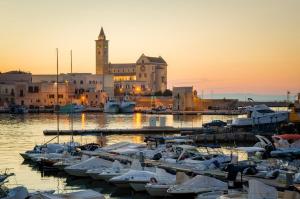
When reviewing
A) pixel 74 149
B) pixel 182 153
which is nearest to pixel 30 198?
pixel 182 153

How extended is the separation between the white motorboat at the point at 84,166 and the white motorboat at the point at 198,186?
7.17 meters

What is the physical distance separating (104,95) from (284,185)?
123 metres

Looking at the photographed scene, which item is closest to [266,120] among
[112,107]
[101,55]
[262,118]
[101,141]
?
[262,118]

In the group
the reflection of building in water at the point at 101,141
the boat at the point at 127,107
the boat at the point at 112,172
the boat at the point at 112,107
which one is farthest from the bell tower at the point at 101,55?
the boat at the point at 112,172

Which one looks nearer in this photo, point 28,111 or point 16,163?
point 16,163

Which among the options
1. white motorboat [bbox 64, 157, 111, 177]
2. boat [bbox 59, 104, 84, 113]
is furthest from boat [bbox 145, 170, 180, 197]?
boat [bbox 59, 104, 84, 113]

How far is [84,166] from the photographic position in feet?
93.4

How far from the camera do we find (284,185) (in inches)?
824

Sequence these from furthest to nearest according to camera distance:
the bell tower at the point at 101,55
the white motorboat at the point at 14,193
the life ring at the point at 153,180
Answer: the bell tower at the point at 101,55, the life ring at the point at 153,180, the white motorboat at the point at 14,193

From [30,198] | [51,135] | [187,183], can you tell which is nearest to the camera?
[30,198]

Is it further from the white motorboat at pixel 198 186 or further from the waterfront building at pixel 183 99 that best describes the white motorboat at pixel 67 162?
the waterfront building at pixel 183 99

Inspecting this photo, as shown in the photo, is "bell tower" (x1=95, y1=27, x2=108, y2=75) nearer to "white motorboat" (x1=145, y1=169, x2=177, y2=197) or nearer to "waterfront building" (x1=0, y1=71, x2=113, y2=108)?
"waterfront building" (x1=0, y1=71, x2=113, y2=108)

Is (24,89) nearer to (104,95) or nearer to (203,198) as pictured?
(104,95)

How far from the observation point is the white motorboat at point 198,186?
21766mm
